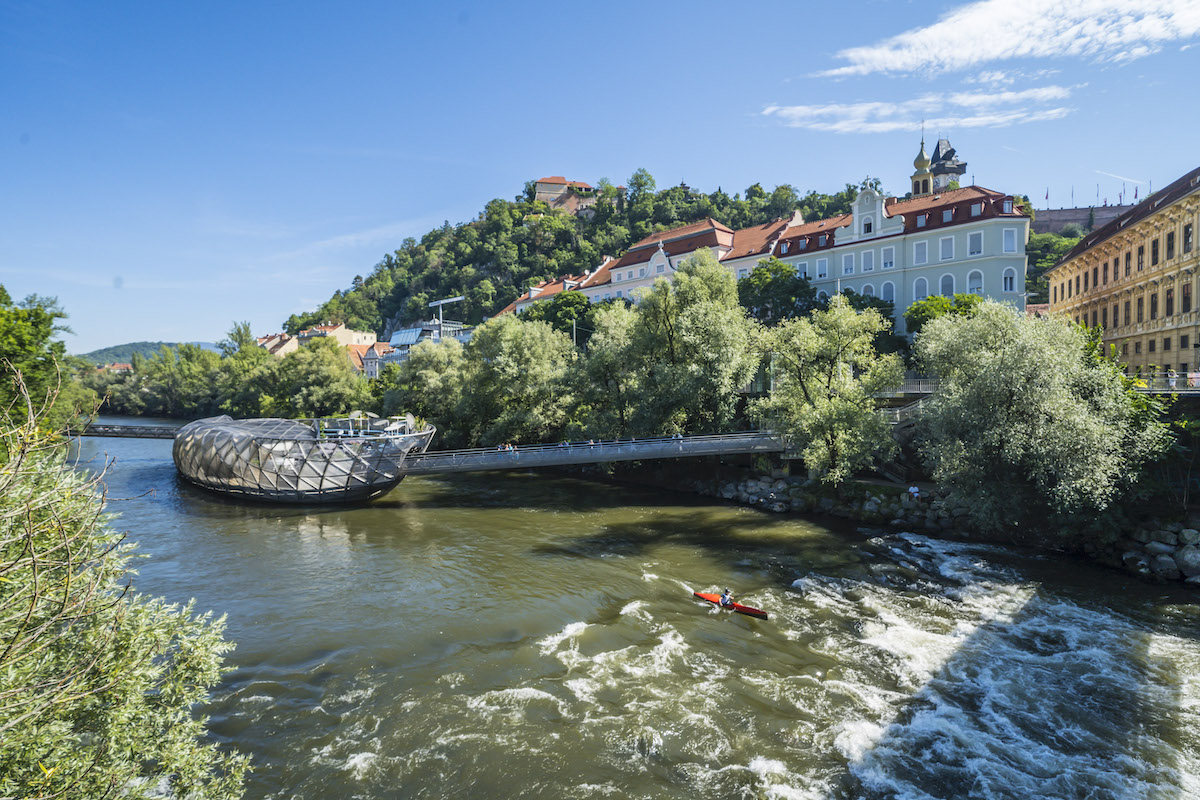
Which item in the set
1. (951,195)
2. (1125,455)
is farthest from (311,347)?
(1125,455)

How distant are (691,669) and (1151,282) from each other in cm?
3838

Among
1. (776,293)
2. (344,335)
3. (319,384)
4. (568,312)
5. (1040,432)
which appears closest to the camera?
(1040,432)

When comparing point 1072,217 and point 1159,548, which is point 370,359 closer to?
point 1159,548

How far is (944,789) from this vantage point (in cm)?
1055

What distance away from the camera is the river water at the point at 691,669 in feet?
36.1

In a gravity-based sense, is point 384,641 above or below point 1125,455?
below

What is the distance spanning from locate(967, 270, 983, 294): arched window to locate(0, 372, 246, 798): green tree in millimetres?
52794

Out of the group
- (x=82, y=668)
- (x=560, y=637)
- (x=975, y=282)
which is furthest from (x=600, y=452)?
(x=975, y=282)

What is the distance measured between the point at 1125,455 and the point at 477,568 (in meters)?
22.5

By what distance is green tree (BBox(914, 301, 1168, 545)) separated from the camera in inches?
766

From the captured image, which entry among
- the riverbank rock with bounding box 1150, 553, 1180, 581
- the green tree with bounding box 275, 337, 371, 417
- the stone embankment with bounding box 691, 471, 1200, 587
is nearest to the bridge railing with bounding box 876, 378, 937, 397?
the stone embankment with bounding box 691, 471, 1200, 587

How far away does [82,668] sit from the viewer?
6.65 meters

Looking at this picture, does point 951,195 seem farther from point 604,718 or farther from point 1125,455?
point 604,718

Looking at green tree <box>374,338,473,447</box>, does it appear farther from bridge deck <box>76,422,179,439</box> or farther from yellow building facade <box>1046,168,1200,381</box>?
yellow building facade <box>1046,168,1200,381</box>
